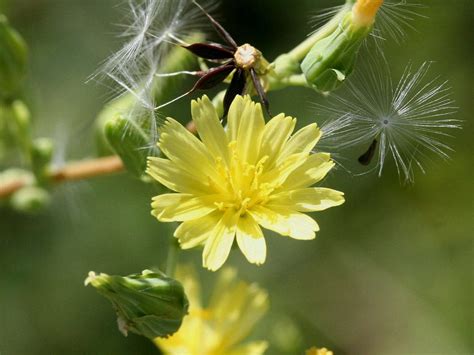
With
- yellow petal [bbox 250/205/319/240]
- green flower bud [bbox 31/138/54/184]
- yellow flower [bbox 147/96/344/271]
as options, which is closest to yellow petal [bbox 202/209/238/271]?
yellow flower [bbox 147/96/344/271]

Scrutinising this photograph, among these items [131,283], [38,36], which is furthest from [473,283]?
[38,36]

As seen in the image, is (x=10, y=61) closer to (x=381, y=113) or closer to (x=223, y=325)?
(x=223, y=325)

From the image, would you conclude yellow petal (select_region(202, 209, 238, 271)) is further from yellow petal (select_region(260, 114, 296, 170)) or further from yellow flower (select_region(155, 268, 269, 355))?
yellow flower (select_region(155, 268, 269, 355))

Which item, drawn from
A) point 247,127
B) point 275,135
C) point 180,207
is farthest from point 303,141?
point 180,207

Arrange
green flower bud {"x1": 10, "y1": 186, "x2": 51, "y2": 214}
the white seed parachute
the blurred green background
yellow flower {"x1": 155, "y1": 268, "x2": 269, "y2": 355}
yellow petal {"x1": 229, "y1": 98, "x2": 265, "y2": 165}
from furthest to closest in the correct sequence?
1. the blurred green background
2. green flower bud {"x1": 10, "y1": 186, "x2": 51, "y2": 214}
3. yellow flower {"x1": 155, "y1": 268, "x2": 269, "y2": 355}
4. the white seed parachute
5. yellow petal {"x1": 229, "y1": 98, "x2": 265, "y2": 165}

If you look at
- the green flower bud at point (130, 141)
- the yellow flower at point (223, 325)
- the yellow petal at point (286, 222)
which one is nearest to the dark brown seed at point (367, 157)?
the yellow petal at point (286, 222)
